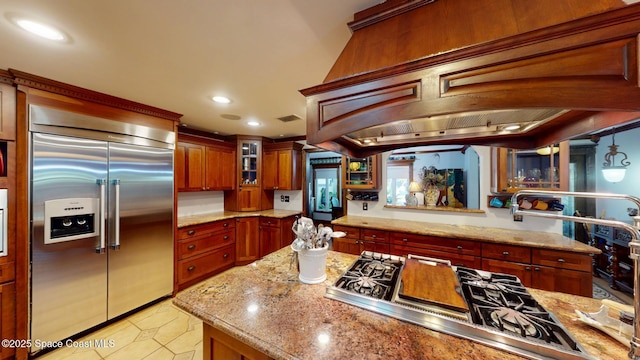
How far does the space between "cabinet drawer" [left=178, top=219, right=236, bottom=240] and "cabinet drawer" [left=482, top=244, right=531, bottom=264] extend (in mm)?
3563

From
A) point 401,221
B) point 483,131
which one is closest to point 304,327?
point 483,131

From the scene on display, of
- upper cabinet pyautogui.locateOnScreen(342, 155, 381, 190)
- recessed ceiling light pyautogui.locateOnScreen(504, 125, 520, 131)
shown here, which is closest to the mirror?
upper cabinet pyautogui.locateOnScreen(342, 155, 381, 190)

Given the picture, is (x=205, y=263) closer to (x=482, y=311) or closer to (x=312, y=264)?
(x=312, y=264)

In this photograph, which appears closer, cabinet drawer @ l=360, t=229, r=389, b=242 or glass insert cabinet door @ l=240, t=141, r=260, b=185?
cabinet drawer @ l=360, t=229, r=389, b=242

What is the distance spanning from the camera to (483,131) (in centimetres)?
123

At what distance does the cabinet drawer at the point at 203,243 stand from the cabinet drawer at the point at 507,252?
11.7 ft

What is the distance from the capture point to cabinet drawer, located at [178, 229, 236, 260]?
297 centimetres

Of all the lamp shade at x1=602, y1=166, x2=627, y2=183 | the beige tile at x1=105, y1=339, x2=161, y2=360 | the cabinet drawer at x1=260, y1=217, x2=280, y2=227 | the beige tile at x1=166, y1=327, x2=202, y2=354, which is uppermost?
the lamp shade at x1=602, y1=166, x2=627, y2=183

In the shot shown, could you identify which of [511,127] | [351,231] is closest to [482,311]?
[511,127]

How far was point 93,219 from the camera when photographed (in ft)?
6.97

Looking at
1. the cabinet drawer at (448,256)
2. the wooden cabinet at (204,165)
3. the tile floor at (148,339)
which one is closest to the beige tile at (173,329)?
the tile floor at (148,339)

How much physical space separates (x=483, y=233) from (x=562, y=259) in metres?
0.60

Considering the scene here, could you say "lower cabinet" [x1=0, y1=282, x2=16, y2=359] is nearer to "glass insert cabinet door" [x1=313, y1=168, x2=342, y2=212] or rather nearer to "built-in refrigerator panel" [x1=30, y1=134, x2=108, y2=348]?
"built-in refrigerator panel" [x1=30, y1=134, x2=108, y2=348]

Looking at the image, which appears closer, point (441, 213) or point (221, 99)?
point (221, 99)
